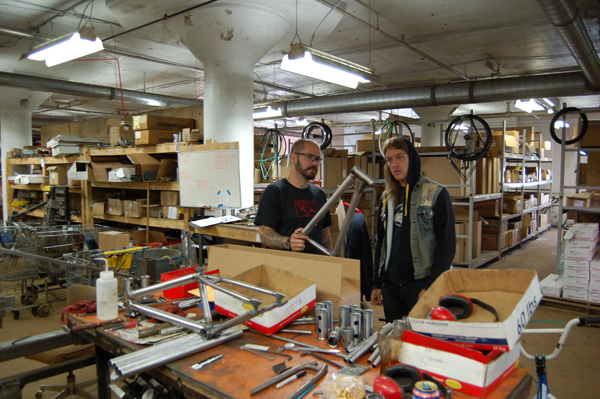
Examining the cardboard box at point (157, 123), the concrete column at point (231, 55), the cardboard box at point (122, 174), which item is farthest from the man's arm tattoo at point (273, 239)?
the cardboard box at point (122, 174)

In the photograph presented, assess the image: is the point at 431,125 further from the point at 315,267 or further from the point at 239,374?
the point at 239,374

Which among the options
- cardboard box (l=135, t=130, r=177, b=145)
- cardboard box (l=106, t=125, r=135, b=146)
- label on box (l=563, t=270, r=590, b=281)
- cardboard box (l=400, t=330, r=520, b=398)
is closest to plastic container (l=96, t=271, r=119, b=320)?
cardboard box (l=400, t=330, r=520, b=398)

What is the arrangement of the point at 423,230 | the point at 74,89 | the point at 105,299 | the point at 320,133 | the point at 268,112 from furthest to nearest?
the point at 268,112 < the point at 74,89 < the point at 320,133 < the point at 423,230 < the point at 105,299

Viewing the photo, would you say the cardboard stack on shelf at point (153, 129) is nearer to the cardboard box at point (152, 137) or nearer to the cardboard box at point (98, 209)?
the cardboard box at point (152, 137)

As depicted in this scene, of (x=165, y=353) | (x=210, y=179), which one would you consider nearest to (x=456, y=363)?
(x=165, y=353)

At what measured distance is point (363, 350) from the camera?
128 centimetres

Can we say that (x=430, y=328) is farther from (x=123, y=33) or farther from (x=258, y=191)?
(x=258, y=191)

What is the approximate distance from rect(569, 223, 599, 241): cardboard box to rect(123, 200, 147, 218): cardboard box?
4.99 m

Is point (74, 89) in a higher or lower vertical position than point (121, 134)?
higher

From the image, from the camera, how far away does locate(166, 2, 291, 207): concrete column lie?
4.28 metres

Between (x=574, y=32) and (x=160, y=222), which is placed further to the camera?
(x=160, y=222)

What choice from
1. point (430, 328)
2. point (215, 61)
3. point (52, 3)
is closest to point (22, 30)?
point (52, 3)

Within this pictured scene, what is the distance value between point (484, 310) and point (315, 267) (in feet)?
2.22

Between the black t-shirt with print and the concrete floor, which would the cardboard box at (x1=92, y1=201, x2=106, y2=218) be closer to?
the concrete floor
